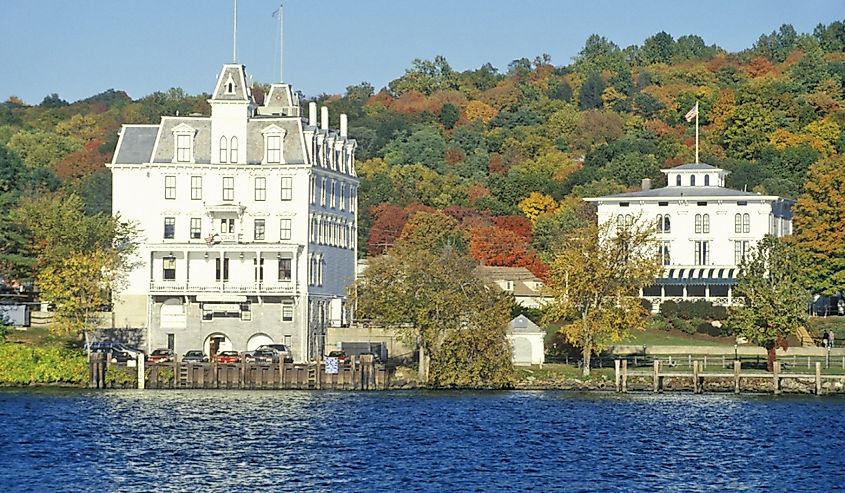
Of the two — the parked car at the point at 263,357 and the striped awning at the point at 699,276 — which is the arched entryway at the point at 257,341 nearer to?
the parked car at the point at 263,357

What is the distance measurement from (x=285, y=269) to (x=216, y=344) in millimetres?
6746

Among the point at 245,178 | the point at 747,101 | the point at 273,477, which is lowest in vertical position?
the point at 273,477

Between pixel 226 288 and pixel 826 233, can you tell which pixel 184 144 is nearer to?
pixel 226 288

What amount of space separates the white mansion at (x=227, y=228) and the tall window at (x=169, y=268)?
0.07 m

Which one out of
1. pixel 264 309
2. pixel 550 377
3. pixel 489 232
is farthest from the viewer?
pixel 489 232

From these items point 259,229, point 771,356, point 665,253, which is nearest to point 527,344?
point 771,356

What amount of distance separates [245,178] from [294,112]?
28.7 ft

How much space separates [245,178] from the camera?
113 metres

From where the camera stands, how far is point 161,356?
4038 inches

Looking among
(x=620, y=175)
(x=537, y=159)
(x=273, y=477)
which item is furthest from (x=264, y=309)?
(x=537, y=159)

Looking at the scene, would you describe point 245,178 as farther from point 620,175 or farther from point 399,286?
point 620,175

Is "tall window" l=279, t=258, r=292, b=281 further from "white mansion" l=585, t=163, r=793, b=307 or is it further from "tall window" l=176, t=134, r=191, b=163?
"white mansion" l=585, t=163, r=793, b=307

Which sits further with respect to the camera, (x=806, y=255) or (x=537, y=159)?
(x=537, y=159)

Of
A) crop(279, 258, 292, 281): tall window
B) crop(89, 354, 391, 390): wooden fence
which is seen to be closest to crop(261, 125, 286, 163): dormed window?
crop(279, 258, 292, 281): tall window
